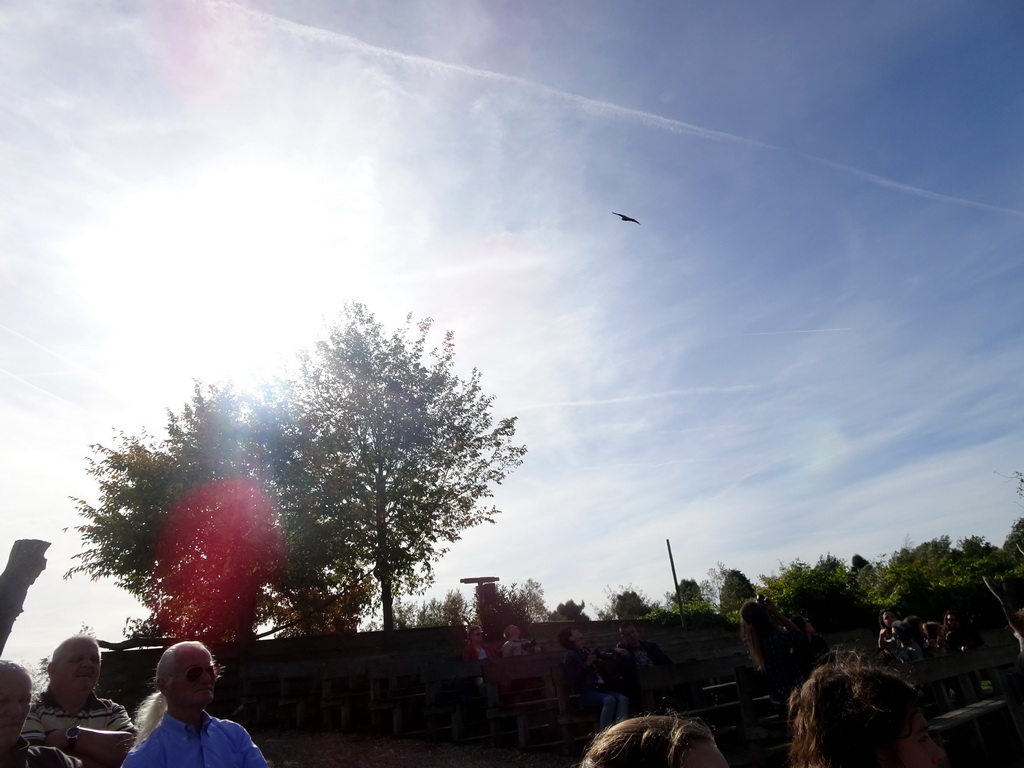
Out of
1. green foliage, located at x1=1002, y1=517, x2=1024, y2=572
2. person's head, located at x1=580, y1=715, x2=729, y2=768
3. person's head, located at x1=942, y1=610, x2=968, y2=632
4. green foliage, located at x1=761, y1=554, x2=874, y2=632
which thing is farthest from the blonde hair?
green foliage, located at x1=1002, y1=517, x2=1024, y2=572

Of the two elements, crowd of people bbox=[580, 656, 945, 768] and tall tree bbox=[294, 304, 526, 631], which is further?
tall tree bbox=[294, 304, 526, 631]

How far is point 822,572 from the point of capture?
2283 cm

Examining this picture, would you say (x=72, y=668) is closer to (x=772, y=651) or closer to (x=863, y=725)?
(x=863, y=725)

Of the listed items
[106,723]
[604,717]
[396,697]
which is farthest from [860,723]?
[396,697]

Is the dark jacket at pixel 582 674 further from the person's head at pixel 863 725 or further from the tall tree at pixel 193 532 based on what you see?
the tall tree at pixel 193 532

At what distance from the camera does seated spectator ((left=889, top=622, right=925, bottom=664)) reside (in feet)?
34.6

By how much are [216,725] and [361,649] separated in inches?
544

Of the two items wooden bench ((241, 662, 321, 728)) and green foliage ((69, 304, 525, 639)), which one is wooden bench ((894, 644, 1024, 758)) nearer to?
wooden bench ((241, 662, 321, 728))

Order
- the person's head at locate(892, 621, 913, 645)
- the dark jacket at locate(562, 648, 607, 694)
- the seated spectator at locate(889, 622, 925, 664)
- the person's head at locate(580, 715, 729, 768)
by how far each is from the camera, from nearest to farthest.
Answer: the person's head at locate(580, 715, 729, 768), the dark jacket at locate(562, 648, 607, 694), the seated spectator at locate(889, 622, 925, 664), the person's head at locate(892, 621, 913, 645)

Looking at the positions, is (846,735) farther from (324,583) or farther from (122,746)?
(324,583)

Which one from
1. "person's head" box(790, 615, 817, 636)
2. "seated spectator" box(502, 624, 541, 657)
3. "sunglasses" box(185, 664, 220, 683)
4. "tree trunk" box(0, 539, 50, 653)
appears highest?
"tree trunk" box(0, 539, 50, 653)

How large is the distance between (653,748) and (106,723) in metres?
4.03

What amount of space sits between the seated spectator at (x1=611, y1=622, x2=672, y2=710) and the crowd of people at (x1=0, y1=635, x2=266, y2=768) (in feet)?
15.5

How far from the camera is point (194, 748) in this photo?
11.6ft
